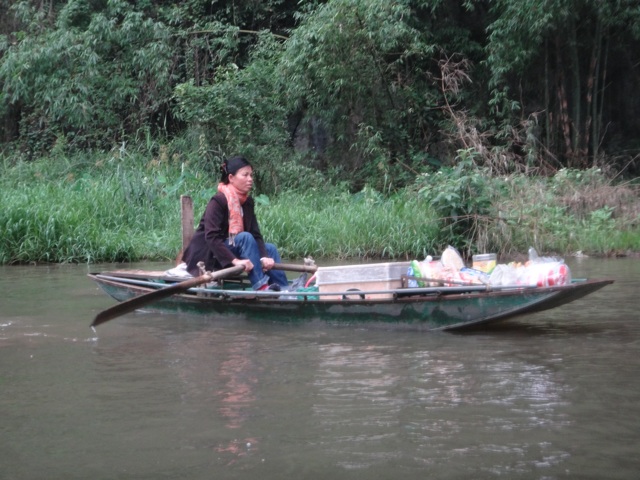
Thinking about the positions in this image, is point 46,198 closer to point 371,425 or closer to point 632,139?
point 371,425

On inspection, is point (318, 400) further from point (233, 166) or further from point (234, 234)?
point (233, 166)

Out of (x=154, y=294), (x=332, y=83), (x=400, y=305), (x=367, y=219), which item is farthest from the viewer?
(x=332, y=83)

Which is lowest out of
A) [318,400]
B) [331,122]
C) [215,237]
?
[318,400]

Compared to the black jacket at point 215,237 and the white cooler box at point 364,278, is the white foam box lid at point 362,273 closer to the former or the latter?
the white cooler box at point 364,278

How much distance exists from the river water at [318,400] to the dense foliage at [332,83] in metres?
7.78

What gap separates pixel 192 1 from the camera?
61.4ft

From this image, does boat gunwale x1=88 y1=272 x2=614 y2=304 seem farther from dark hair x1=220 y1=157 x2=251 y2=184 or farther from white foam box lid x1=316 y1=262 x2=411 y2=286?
dark hair x1=220 y1=157 x2=251 y2=184

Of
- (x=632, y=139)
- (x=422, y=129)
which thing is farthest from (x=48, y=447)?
(x=632, y=139)

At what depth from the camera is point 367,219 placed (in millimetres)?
12375

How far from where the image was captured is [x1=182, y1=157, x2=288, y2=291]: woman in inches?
289

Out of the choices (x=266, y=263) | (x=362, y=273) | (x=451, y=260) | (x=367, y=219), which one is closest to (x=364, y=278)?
(x=362, y=273)

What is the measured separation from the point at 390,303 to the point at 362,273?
13.0 inches

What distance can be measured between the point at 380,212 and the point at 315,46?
4.73 meters

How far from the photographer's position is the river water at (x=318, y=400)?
3908mm
